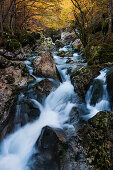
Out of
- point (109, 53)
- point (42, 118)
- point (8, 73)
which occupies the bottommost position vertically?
point (42, 118)

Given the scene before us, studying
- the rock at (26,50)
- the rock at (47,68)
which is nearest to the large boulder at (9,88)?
the rock at (47,68)

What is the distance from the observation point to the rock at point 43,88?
5341 mm

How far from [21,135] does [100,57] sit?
590cm

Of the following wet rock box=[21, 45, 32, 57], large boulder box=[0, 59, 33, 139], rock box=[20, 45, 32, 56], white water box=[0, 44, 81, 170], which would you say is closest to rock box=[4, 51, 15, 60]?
large boulder box=[0, 59, 33, 139]

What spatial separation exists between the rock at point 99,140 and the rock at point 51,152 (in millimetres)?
593

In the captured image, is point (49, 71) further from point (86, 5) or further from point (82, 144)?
point (86, 5)

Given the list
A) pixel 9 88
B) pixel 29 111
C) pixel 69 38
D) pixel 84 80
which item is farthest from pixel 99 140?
pixel 69 38

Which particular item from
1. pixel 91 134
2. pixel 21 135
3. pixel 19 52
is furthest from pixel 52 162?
pixel 19 52

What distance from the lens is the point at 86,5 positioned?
26.6 ft

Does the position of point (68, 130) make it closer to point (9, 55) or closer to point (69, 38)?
point (9, 55)

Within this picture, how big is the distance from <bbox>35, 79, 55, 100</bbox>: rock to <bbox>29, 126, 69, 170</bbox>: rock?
2142 mm

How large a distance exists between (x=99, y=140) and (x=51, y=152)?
131 cm

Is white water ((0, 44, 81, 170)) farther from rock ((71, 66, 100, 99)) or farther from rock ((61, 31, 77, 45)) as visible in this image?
rock ((61, 31, 77, 45))

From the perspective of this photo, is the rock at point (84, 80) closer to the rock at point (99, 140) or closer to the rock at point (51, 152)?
the rock at point (99, 140)
